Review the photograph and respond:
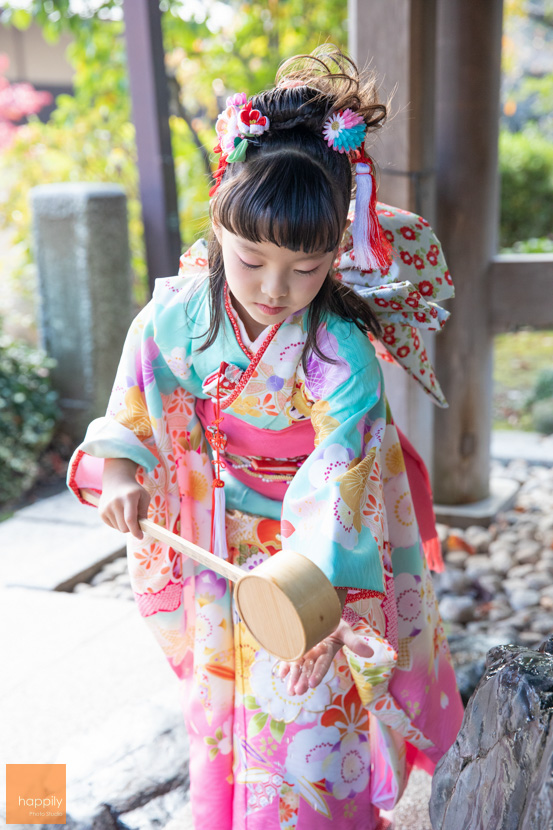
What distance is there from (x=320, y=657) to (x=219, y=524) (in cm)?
55

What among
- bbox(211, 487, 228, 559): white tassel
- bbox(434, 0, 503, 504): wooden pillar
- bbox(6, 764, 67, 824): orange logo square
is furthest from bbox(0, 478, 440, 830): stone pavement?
bbox(434, 0, 503, 504): wooden pillar

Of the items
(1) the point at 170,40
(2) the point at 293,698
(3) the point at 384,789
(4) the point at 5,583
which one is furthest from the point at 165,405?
(1) the point at 170,40

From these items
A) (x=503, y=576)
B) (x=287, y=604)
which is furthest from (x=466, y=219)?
(x=287, y=604)

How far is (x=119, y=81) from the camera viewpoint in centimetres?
564

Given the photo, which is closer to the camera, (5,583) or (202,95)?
(5,583)

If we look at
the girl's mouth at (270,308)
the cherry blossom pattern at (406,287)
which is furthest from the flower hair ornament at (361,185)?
the girl's mouth at (270,308)

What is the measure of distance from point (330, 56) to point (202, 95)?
507 cm

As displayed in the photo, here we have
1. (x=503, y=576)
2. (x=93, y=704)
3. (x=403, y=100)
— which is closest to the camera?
(x=93, y=704)

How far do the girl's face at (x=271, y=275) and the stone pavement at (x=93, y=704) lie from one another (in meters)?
1.22

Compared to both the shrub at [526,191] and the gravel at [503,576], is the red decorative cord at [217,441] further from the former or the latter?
the shrub at [526,191]

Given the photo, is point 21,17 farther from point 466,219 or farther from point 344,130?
point 344,130

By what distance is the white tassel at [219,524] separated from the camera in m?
1.78

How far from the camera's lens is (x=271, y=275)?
1434 millimetres

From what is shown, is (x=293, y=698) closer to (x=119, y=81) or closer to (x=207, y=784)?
(x=207, y=784)
